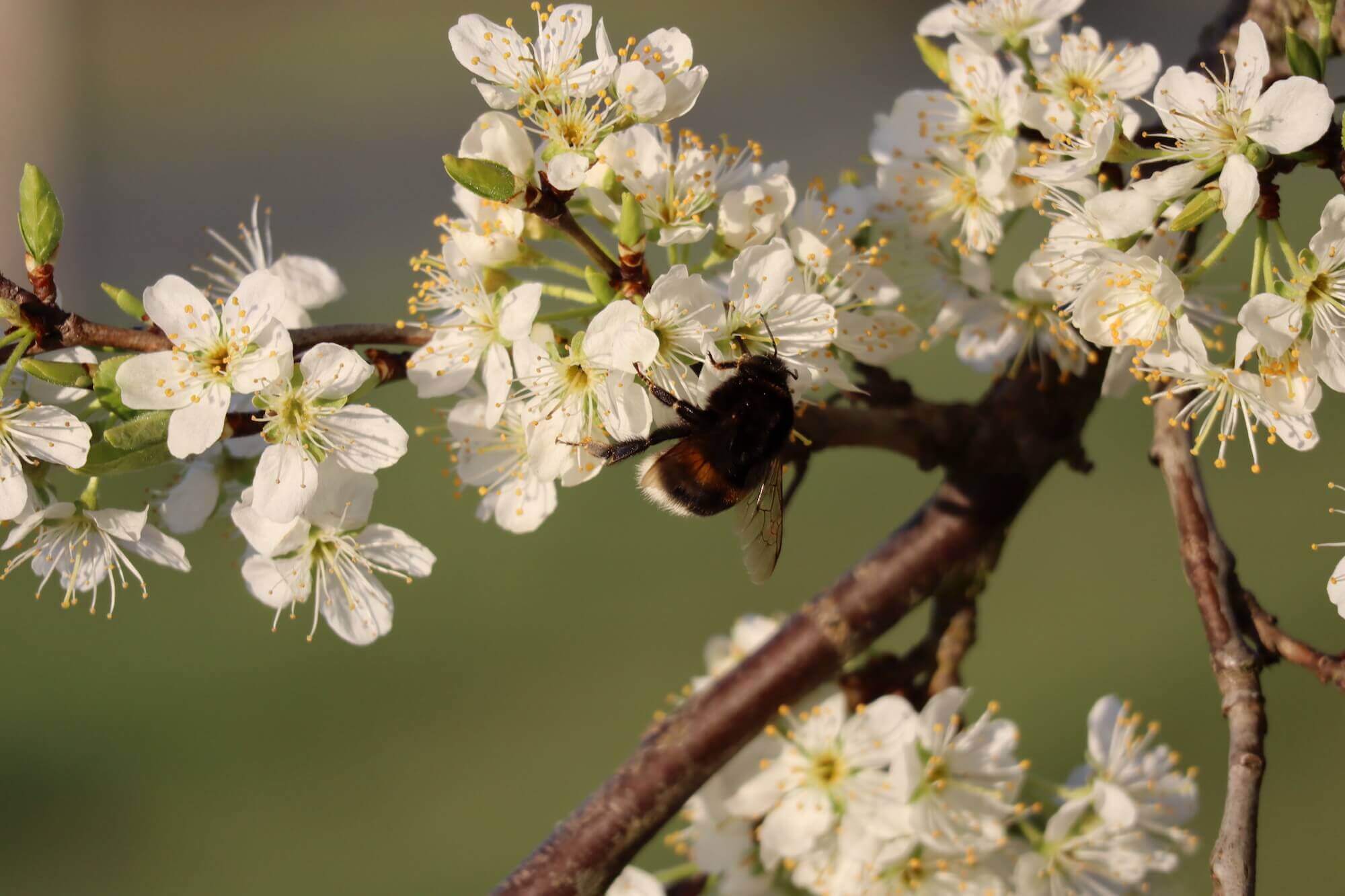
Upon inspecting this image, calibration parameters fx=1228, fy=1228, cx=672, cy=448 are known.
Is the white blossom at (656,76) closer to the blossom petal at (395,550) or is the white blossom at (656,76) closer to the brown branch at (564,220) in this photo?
the brown branch at (564,220)

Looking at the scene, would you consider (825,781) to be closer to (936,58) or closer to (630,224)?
(630,224)

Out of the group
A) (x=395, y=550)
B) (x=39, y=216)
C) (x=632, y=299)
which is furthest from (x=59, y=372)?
(x=632, y=299)

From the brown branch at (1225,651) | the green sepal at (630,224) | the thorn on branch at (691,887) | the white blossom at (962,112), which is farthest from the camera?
the thorn on branch at (691,887)

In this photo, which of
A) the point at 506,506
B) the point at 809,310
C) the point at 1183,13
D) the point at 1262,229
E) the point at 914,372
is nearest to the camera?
the point at 1262,229

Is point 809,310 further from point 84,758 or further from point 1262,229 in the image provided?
point 84,758

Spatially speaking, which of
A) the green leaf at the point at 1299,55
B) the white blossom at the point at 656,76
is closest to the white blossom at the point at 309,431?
the white blossom at the point at 656,76

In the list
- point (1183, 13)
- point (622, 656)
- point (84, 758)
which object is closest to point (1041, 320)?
point (622, 656)

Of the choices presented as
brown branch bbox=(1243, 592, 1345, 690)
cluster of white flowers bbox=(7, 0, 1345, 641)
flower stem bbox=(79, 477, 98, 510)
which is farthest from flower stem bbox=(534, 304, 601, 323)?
brown branch bbox=(1243, 592, 1345, 690)
